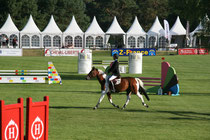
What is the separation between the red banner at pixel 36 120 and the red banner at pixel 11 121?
0.16m

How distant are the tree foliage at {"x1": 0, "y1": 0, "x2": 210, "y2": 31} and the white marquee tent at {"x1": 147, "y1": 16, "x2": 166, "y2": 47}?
15.5 meters

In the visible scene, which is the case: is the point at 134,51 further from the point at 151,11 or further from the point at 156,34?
the point at 151,11

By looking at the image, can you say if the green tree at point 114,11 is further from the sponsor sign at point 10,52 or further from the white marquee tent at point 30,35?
the sponsor sign at point 10,52

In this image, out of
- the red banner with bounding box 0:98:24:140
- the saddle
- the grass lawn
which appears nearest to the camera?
the red banner with bounding box 0:98:24:140

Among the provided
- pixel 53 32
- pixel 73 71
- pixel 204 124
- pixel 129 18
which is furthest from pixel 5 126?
pixel 129 18

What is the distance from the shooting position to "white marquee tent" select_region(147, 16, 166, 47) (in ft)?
216

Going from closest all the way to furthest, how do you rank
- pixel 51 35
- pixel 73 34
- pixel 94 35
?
pixel 51 35 < pixel 73 34 < pixel 94 35

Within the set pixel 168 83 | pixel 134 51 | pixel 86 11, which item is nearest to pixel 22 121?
pixel 168 83

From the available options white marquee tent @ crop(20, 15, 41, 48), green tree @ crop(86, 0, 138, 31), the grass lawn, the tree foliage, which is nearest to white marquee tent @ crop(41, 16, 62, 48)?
white marquee tent @ crop(20, 15, 41, 48)

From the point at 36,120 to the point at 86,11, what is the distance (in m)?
104

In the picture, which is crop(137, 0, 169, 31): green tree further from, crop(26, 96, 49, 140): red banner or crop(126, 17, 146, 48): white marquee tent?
crop(26, 96, 49, 140): red banner

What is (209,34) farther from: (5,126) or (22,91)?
(5,126)

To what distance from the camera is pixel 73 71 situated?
35.4 m

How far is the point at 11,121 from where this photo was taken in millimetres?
7887
